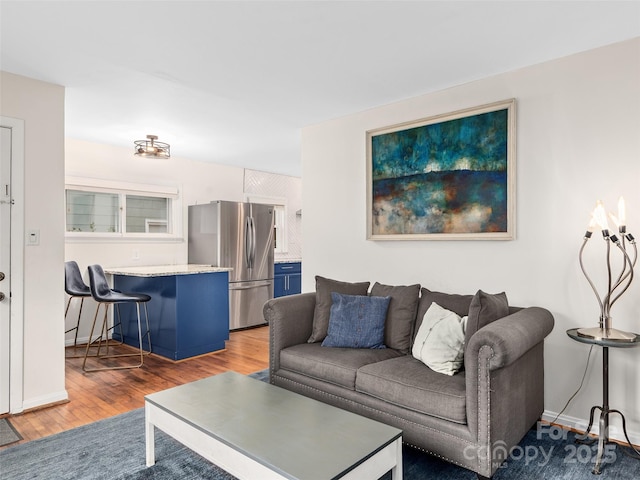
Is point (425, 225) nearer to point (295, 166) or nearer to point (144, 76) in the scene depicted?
point (144, 76)

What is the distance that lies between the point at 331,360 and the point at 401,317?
23.9 inches

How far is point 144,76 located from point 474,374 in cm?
284

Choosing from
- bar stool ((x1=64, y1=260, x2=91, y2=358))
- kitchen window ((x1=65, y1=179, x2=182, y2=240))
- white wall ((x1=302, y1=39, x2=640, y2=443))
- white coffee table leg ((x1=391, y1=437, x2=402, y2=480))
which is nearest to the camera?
white coffee table leg ((x1=391, y1=437, x2=402, y2=480))

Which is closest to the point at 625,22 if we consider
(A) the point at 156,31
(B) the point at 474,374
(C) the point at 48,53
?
(B) the point at 474,374

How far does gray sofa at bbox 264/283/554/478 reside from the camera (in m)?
1.88

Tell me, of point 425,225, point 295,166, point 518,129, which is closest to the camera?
point 518,129

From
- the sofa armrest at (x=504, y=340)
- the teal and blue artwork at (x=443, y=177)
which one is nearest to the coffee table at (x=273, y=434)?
the sofa armrest at (x=504, y=340)

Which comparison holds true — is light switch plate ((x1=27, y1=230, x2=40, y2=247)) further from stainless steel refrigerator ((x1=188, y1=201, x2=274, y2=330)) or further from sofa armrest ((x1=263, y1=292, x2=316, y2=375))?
stainless steel refrigerator ((x1=188, y1=201, x2=274, y2=330))

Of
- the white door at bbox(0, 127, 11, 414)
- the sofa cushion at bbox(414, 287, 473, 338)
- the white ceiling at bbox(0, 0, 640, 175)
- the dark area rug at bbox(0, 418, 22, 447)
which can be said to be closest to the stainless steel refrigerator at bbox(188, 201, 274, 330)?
the white ceiling at bbox(0, 0, 640, 175)

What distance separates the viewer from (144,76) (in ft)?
9.45

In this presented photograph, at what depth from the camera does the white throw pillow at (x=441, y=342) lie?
89.9 inches

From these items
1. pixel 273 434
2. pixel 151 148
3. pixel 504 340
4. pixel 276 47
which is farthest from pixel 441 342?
pixel 151 148

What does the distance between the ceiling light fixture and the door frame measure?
4.52 feet

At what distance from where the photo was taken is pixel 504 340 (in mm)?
1842
